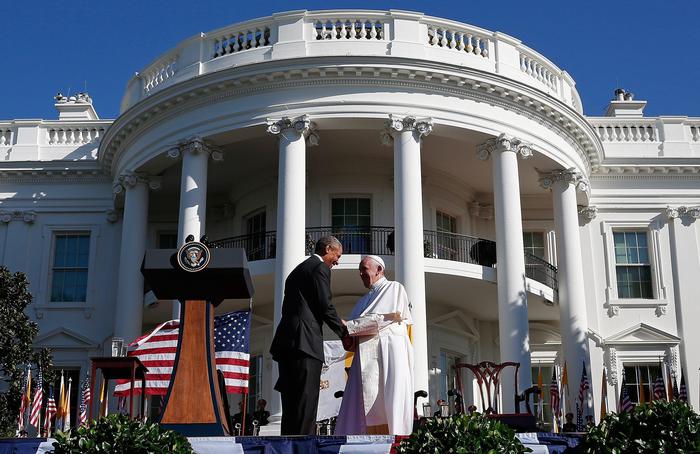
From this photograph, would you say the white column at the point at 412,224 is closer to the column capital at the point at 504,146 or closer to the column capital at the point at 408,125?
the column capital at the point at 408,125

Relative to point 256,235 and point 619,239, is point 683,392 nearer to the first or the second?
point 619,239

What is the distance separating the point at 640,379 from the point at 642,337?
3.84ft

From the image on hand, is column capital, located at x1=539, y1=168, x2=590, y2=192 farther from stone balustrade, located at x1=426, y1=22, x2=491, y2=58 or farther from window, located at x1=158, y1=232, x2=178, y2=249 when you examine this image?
window, located at x1=158, y1=232, x2=178, y2=249

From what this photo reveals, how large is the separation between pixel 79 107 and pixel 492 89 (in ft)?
47.3

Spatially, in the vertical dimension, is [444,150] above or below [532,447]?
above

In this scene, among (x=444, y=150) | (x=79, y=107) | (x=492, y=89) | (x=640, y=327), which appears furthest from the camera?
(x=79, y=107)

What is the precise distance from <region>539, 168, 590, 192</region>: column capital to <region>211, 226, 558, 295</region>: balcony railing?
6.93 feet

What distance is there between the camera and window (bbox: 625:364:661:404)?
25641 millimetres

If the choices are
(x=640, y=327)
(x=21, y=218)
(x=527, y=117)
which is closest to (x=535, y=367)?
(x=640, y=327)

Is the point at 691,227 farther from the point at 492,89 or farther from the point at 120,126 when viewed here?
the point at 120,126

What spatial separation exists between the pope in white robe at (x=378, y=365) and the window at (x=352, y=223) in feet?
46.9

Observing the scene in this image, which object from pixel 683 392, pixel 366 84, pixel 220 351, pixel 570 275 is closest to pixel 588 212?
pixel 570 275

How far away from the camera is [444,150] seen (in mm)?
24031

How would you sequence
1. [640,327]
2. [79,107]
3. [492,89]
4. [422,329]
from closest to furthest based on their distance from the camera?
1. [422,329]
2. [492,89]
3. [640,327]
4. [79,107]
